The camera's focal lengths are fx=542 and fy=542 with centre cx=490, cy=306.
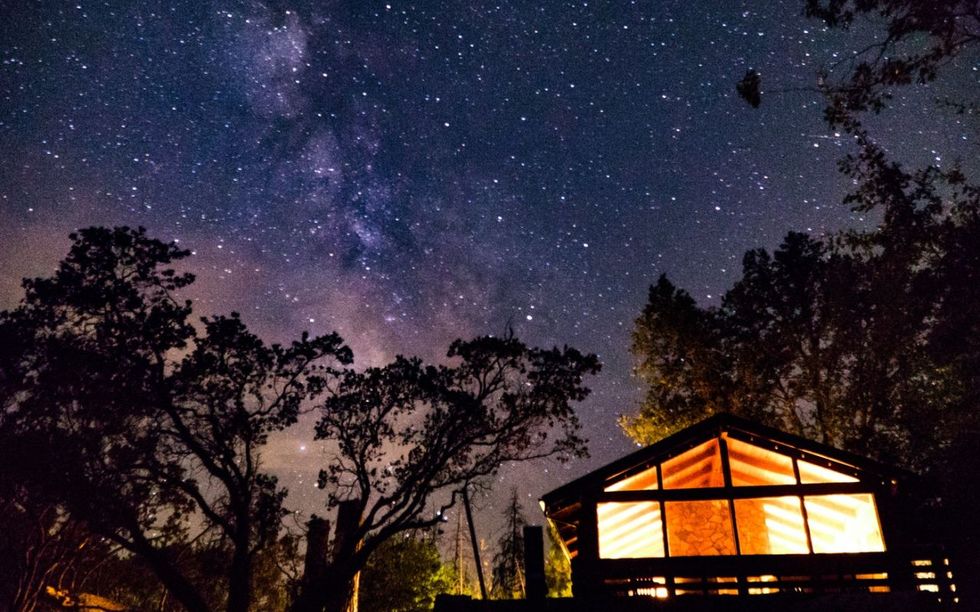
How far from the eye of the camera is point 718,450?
48.5 feet

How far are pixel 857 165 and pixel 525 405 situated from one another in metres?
13.5

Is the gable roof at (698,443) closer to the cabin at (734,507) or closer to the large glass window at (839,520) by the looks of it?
the cabin at (734,507)

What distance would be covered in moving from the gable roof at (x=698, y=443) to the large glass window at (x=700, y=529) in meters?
1.50

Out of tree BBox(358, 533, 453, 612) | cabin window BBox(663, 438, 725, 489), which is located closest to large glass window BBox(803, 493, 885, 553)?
cabin window BBox(663, 438, 725, 489)

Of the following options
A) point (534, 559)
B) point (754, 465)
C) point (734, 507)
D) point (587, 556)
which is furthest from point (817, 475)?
point (534, 559)

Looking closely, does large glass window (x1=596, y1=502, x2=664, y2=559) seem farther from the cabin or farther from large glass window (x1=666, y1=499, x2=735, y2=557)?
large glass window (x1=666, y1=499, x2=735, y2=557)

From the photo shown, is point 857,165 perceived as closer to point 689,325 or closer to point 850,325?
point 850,325

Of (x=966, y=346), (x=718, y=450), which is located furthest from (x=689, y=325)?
(x=718, y=450)

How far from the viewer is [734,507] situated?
540 inches

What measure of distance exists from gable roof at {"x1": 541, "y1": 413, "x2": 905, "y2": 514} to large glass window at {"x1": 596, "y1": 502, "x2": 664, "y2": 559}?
30.6 inches

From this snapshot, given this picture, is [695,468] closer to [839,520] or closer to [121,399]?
[839,520]

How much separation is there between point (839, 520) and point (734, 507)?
268 cm

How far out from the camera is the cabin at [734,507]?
1195cm

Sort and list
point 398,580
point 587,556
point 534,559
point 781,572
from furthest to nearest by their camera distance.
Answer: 1. point 398,580
2. point 587,556
3. point 781,572
4. point 534,559
